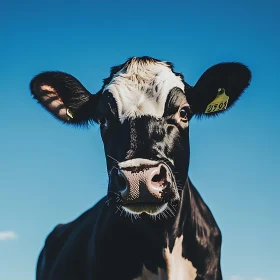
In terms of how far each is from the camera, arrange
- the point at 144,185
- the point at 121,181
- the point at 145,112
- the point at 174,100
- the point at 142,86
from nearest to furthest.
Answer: the point at 144,185 → the point at 121,181 → the point at 145,112 → the point at 174,100 → the point at 142,86

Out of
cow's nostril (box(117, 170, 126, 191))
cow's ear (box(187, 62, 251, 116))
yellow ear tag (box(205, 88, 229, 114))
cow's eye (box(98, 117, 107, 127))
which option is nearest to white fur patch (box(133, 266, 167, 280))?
cow's nostril (box(117, 170, 126, 191))

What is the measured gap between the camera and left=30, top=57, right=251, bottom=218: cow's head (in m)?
6.27

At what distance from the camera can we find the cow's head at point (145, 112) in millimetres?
6270

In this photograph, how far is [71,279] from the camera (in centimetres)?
842

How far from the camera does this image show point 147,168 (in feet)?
20.1

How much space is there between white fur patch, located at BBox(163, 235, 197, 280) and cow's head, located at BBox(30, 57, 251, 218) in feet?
2.70

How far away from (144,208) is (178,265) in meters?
1.34

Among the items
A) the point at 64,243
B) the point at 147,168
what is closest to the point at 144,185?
the point at 147,168

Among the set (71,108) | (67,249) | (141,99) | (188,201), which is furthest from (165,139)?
(67,249)

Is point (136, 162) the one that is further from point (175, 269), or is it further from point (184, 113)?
point (175, 269)

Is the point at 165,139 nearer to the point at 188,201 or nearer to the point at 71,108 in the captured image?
the point at 188,201

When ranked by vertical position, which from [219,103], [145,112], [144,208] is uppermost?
[219,103]

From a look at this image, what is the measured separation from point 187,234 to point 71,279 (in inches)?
78.9

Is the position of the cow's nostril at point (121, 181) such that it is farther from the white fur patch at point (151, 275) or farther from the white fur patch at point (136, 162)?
the white fur patch at point (151, 275)
